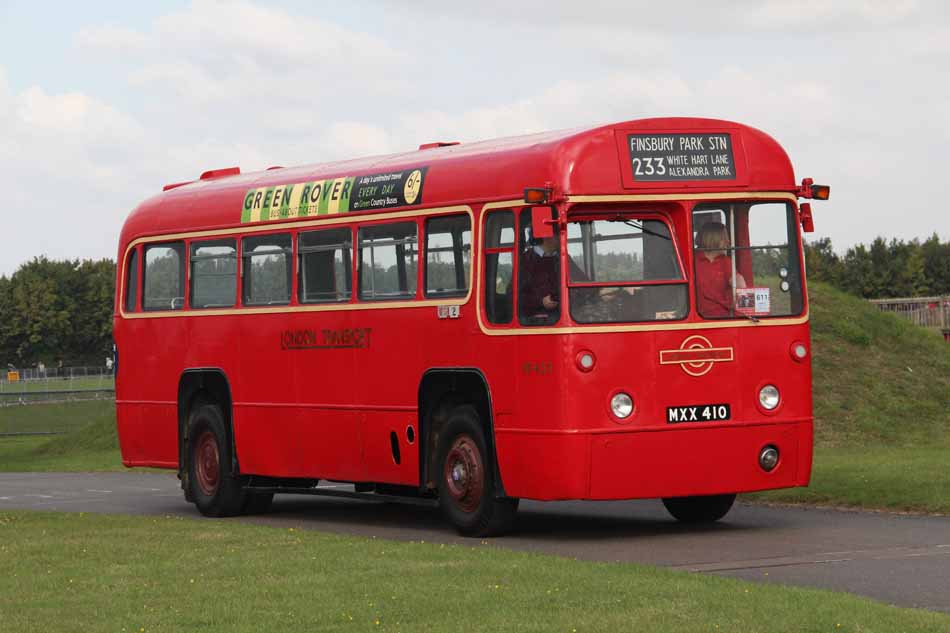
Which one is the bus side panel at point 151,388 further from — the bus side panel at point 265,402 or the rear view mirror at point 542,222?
the rear view mirror at point 542,222

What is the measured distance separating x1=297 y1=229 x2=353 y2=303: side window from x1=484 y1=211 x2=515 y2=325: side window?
239cm

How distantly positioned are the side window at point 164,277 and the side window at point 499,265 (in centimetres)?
584

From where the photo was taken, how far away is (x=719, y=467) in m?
15.4

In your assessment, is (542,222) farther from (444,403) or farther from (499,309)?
(444,403)

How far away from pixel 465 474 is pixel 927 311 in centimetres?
3178

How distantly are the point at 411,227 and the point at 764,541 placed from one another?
4.34m

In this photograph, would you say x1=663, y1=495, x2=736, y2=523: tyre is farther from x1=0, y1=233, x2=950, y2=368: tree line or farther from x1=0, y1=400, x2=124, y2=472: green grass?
x1=0, y1=233, x2=950, y2=368: tree line

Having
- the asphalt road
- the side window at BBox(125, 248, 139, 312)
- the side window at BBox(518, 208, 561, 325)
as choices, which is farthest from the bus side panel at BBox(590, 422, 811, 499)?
the side window at BBox(125, 248, 139, 312)

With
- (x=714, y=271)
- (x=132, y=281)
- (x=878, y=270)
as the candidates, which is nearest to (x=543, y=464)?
(x=714, y=271)

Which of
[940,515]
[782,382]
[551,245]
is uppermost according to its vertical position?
[551,245]

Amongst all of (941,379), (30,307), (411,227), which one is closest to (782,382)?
(411,227)

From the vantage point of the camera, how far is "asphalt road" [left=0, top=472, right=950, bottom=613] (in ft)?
40.9

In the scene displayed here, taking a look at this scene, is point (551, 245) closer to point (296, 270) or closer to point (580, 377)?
point (580, 377)

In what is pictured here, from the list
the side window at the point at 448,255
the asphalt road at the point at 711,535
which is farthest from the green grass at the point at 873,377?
the side window at the point at 448,255
